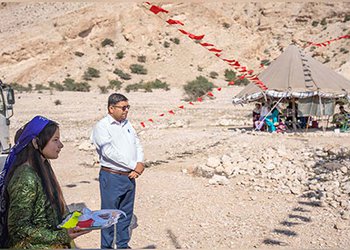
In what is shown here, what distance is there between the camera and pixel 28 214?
7.06 feet

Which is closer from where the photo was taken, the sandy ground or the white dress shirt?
the white dress shirt

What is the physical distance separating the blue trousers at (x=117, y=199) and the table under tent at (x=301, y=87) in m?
9.29

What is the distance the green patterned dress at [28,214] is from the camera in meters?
2.15

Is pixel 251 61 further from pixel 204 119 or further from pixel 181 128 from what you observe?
pixel 181 128

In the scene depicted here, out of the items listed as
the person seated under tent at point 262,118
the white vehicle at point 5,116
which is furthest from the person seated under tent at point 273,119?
the white vehicle at point 5,116

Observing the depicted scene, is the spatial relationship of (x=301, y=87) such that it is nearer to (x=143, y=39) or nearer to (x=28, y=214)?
(x=28, y=214)

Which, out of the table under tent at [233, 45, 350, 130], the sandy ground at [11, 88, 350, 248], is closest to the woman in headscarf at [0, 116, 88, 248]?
the sandy ground at [11, 88, 350, 248]

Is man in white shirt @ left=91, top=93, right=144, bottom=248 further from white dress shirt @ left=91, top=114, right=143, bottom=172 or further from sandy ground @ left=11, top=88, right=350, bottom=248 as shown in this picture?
sandy ground @ left=11, top=88, right=350, bottom=248

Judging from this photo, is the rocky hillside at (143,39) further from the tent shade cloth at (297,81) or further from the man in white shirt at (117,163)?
the man in white shirt at (117,163)

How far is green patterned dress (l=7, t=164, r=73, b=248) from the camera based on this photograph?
215cm

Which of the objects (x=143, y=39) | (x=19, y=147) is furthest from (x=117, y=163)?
(x=143, y=39)

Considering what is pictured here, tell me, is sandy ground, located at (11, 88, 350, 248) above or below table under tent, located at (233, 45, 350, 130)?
below

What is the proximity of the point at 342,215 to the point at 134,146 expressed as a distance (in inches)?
97.9

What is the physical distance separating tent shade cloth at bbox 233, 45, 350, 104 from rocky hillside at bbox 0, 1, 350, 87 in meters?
17.0
